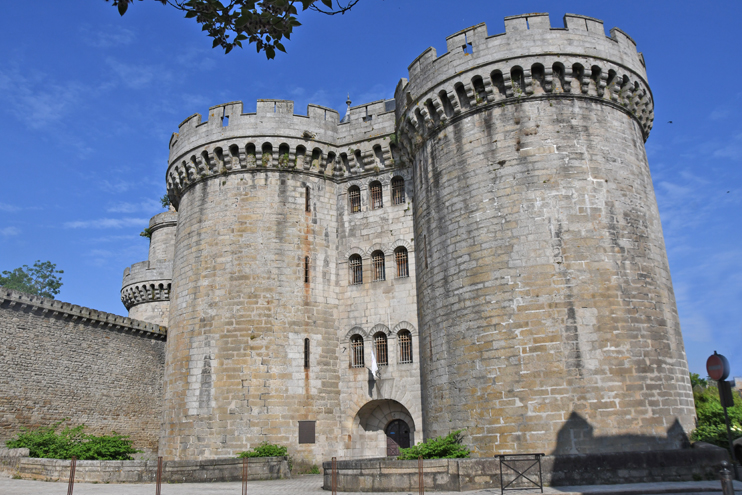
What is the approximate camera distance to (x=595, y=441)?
45.0 feet

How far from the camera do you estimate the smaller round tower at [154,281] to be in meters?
31.4

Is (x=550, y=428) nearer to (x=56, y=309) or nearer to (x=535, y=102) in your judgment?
(x=535, y=102)

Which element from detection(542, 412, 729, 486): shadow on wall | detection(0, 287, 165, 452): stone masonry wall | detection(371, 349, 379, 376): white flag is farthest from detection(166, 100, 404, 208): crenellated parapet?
detection(542, 412, 729, 486): shadow on wall

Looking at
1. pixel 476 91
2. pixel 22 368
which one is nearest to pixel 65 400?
pixel 22 368

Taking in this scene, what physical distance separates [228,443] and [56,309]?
10.1 metres

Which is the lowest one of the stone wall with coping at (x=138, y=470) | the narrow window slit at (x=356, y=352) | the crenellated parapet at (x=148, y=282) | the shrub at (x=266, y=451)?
the stone wall with coping at (x=138, y=470)

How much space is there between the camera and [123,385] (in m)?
25.4

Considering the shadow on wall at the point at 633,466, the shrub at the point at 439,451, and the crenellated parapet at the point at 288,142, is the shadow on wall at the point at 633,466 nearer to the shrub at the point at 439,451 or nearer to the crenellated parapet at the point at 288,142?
the shrub at the point at 439,451

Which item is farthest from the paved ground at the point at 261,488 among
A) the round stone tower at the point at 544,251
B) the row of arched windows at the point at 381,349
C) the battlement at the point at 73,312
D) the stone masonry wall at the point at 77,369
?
the battlement at the point at 73,312

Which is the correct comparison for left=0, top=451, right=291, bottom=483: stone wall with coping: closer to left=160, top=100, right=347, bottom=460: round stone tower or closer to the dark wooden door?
left=160, top=100, right=347, bottom=460: round stone tower

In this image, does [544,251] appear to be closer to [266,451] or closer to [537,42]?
[537,42]

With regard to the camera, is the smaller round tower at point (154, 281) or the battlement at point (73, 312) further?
the smaller round tower at point (154, 281)

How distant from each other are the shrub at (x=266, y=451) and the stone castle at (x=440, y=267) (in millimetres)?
462

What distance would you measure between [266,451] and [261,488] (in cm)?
366
